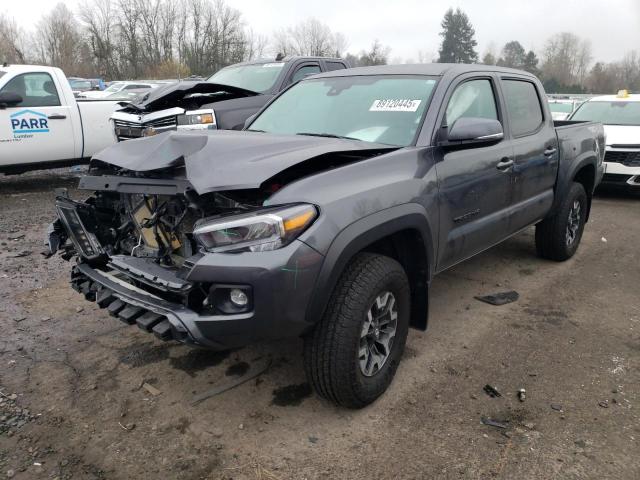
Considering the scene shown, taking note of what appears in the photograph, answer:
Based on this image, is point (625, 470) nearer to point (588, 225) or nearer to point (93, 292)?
point (93, 292)

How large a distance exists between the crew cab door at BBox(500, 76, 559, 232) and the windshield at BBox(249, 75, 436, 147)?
3.46 ft

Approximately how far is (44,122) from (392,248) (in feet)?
23.2

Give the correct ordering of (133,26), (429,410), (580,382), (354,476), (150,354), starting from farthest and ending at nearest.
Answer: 1. (133,26)
2. (150,354)
3. (580,382)
4. (429,410)
5. (354,476)

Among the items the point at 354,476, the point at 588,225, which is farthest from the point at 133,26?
the point at 354,476

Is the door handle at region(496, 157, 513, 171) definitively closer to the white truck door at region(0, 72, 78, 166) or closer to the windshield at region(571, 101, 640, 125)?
the windshield at region(571, 101, 640, 125)

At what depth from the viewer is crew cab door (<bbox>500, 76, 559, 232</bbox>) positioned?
163 inches

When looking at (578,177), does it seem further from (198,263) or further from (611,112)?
(611,112)

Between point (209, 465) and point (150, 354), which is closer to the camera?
point (209, 465)

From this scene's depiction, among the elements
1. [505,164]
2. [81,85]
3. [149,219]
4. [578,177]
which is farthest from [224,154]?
[81,85]

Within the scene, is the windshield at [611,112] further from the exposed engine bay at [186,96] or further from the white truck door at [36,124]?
the white truck door at [36,124]

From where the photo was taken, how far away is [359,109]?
11.8ft

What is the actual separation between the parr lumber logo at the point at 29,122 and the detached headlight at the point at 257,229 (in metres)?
6.83

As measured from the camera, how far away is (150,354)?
3459 millimetres

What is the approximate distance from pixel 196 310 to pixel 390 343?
116 cm
